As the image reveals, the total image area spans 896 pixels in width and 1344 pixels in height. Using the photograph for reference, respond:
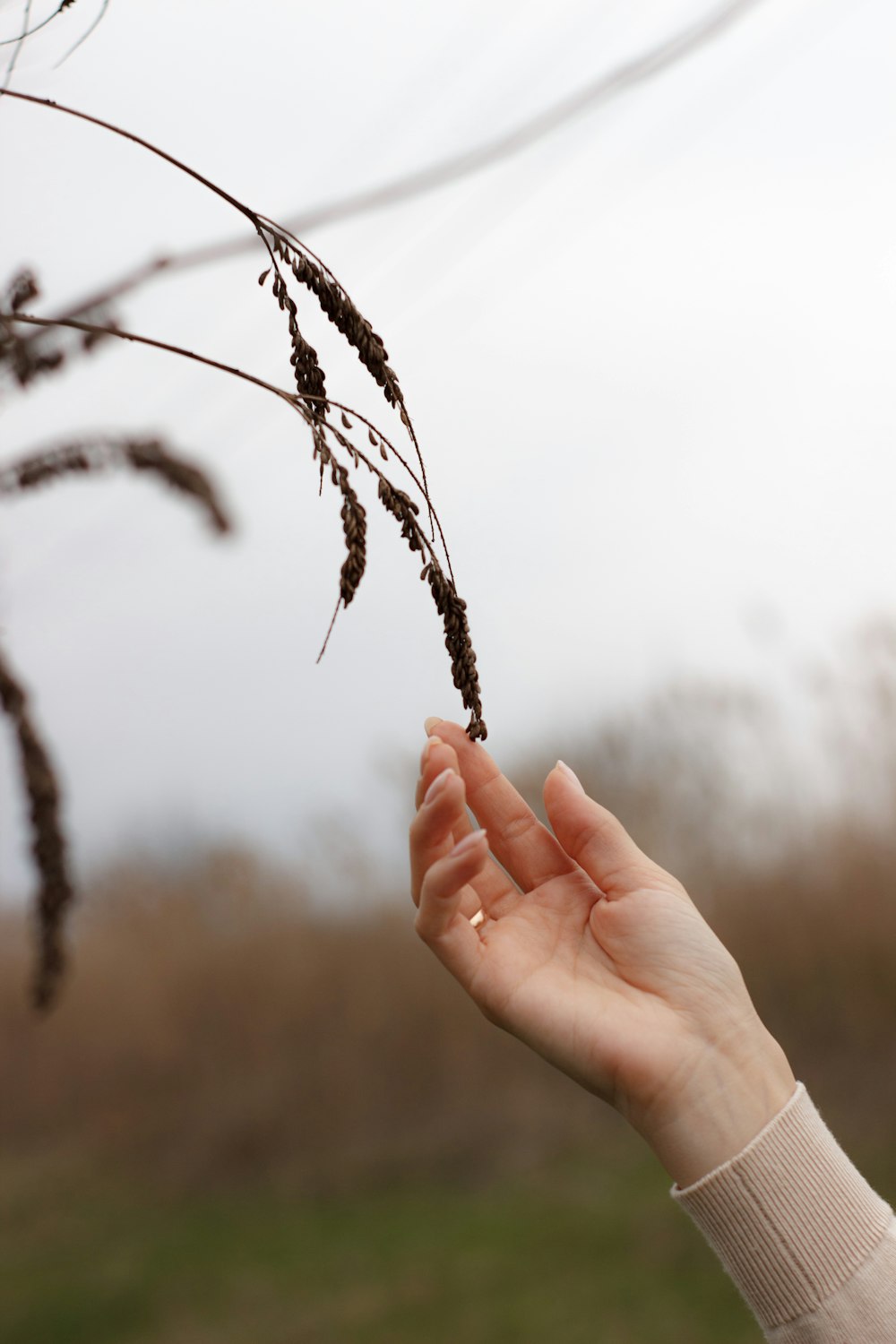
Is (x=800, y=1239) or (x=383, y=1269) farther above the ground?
(x=800, y=1239)

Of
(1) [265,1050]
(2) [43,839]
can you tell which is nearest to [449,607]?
(2) [43,839]

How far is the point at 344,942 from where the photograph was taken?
520cm

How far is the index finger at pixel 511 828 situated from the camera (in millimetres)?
1004

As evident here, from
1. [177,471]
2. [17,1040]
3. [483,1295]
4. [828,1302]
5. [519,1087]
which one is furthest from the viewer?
[17,1040]

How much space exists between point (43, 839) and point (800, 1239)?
72 cm

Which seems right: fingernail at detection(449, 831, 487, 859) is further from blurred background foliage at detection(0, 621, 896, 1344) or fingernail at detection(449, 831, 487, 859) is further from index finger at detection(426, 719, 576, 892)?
blurred background foliage at detection(0, 621, 896, 1344)

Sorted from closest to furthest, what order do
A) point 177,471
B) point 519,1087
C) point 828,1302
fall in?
point 828,1302 → point 177,471 → point 519,1087

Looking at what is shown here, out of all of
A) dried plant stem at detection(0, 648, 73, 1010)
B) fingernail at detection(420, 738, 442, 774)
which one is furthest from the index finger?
dried plant stem at detection(0, 648, 73, 1010)

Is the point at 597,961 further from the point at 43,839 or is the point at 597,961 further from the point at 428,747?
the point at 43,839

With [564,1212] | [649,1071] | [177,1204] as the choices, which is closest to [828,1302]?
[649,1071]

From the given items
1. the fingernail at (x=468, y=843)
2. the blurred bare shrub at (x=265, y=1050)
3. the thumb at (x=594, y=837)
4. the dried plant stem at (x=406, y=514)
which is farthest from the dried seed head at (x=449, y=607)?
the blurred bare shrub at (x=265, y=1050)

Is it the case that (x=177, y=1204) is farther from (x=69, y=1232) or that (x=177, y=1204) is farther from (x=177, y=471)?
(x=177, y=471)

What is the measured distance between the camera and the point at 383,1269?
13.8 ft

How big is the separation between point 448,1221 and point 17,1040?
2.83 meters
